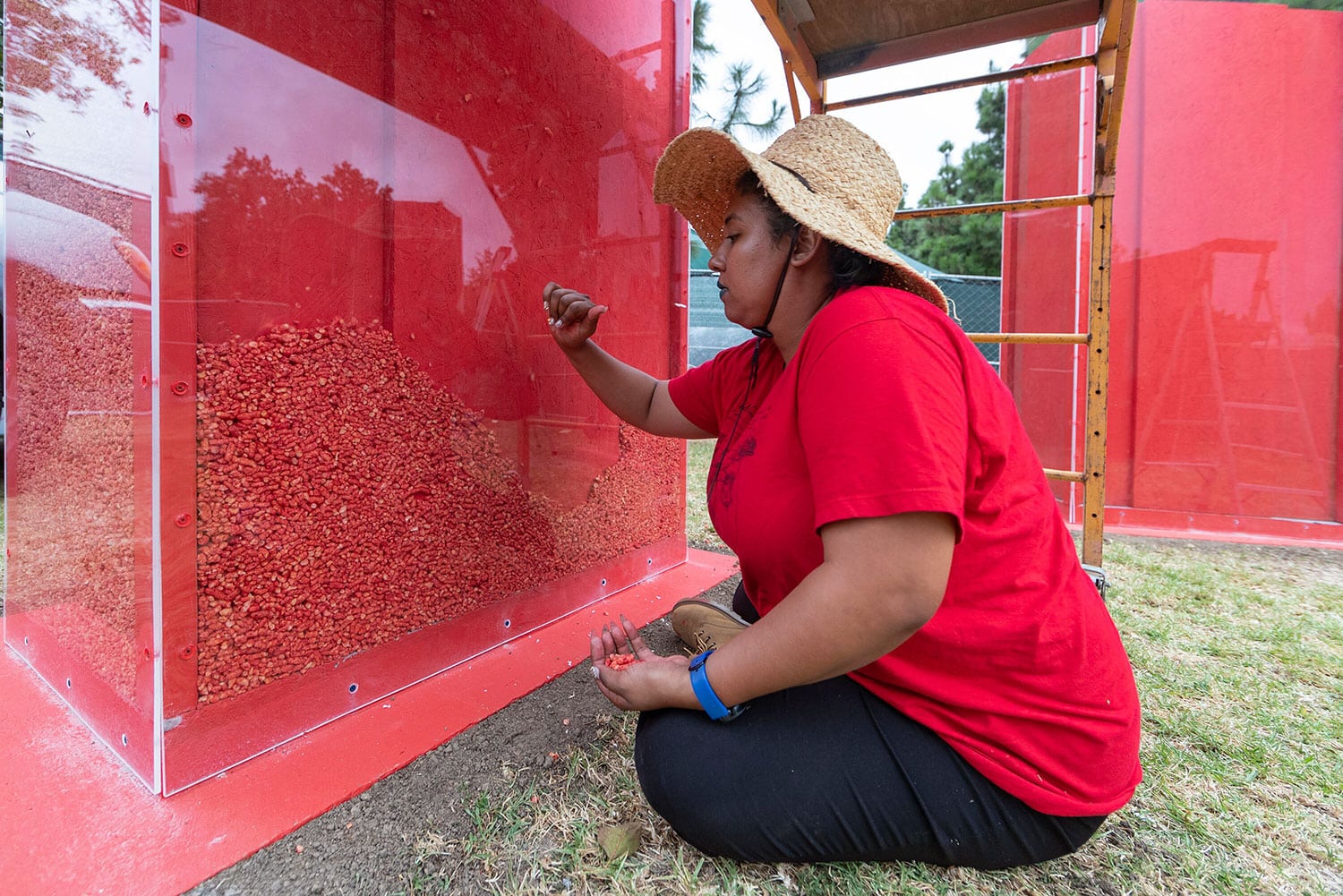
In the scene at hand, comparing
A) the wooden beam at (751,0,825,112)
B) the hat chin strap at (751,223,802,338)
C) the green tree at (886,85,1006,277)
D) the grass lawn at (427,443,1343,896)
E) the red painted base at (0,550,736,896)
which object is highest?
the green tree at (886,85,1006,277)

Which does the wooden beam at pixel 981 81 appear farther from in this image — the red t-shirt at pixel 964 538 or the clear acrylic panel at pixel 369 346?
the red t-shirt at pixel 964 538

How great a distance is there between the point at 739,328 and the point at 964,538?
20.2 feet

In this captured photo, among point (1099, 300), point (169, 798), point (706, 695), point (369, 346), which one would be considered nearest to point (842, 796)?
point (706, 695)

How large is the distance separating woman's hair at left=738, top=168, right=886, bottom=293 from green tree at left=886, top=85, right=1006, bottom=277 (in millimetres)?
10203

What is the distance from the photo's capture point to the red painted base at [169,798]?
104cm

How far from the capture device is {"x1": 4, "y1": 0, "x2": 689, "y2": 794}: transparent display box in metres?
1.18

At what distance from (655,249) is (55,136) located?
169cm

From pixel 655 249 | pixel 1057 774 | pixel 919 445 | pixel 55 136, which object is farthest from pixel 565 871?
pixel 655 249

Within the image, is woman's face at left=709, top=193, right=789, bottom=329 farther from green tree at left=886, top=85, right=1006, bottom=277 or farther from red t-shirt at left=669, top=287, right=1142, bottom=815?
green tree at left=886, top=85, right=1006, bottom=277

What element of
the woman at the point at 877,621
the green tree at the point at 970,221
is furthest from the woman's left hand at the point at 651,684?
the green tree at the point at 970,221

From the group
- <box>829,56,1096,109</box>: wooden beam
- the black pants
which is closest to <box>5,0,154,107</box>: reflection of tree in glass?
the black pants

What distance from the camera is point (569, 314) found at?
1666 mm

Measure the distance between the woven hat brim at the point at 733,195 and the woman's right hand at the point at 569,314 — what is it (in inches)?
12.6

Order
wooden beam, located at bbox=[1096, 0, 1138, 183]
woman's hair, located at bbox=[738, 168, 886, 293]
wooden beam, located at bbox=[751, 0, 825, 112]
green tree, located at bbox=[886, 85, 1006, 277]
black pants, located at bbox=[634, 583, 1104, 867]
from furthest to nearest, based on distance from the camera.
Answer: green tree, located at bbox=[886, 85, 1006, 277]
wooden beam, located at bbox=[751, 0, 825, 112]
wooden beam, located at bbox=[1096, 0, 1138, 183]
woman's hair, located at bbox=[738, 168, 886, 293]
black pants, located at bbox=[634, 583, 1104, 867]
